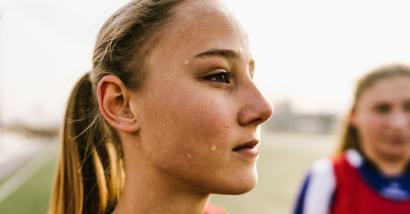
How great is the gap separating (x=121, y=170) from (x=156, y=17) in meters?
0.84

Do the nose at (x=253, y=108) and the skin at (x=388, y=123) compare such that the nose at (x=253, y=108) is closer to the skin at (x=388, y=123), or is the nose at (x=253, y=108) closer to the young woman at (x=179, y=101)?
A: the young woman at (x=179, y=101)

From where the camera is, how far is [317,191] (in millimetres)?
3496

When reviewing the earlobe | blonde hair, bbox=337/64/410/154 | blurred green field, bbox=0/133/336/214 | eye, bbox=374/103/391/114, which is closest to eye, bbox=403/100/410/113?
eye, bbox=374/103/391/114

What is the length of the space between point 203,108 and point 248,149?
9.4 inches

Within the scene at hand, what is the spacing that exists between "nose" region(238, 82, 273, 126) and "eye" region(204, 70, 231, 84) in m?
0.08

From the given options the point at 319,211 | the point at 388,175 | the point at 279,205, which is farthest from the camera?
the point at 279,205

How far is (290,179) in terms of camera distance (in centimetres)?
1534

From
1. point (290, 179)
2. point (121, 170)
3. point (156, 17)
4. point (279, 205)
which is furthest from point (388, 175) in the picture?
point (290, 179)

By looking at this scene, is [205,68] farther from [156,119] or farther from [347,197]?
[347,197]

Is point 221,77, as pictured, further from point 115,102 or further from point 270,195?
point 270,195

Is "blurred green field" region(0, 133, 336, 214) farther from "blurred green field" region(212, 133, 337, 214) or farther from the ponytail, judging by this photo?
the ponytail

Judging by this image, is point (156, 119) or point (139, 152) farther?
point (139, 152)

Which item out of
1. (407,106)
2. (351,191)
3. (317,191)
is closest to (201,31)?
(317,191)

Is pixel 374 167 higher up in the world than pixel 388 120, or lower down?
lower down
